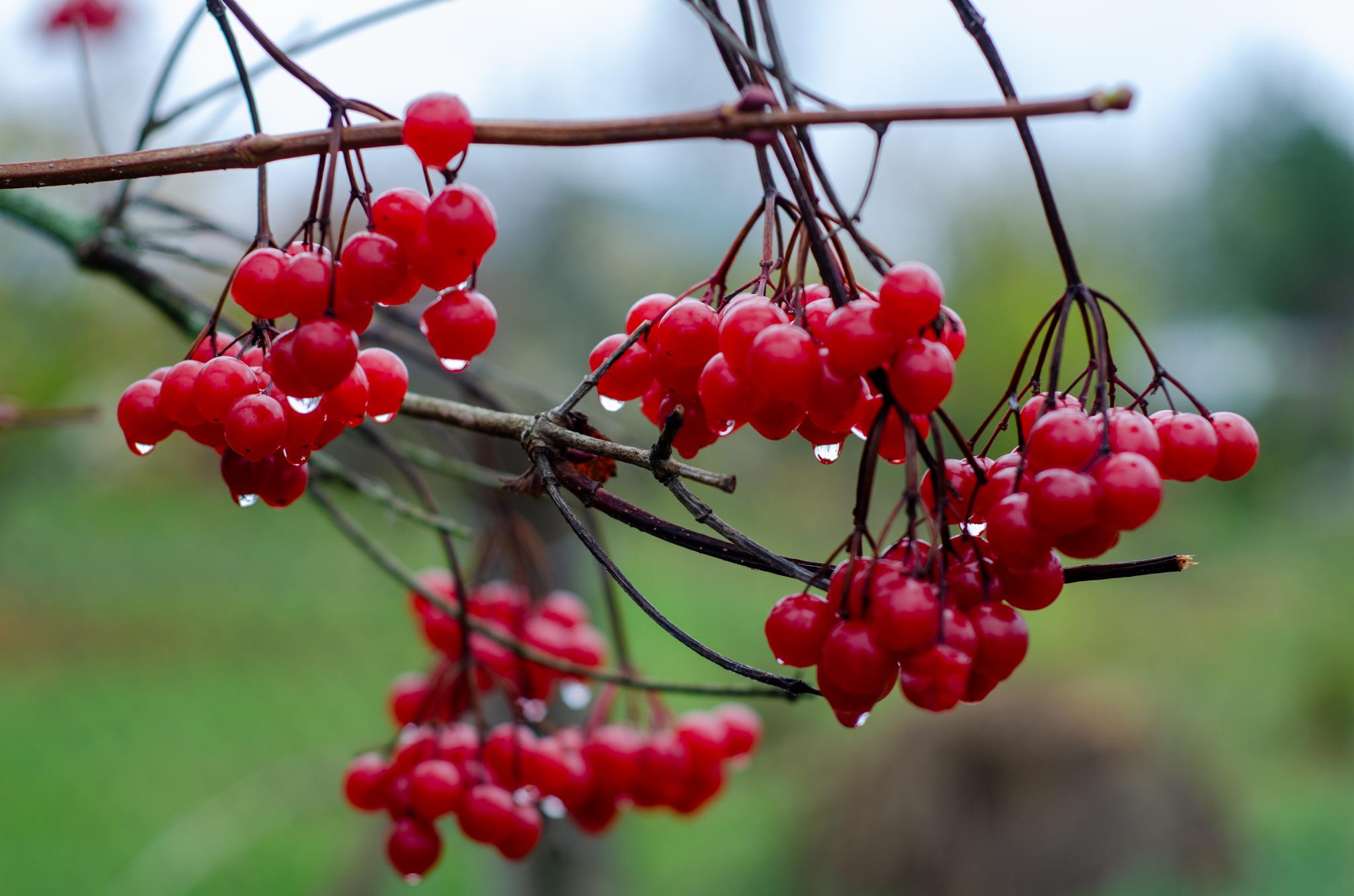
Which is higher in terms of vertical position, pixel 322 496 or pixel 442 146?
pixel 322 496

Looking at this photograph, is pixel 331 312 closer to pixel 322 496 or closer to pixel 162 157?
pixel 162 157

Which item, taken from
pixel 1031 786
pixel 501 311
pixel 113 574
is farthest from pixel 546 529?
pixel 113 574

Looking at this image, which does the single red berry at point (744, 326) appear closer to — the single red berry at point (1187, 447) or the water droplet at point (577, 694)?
the single red berry at point (1187, 447)

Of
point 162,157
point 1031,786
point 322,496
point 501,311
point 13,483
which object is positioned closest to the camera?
point 162,157

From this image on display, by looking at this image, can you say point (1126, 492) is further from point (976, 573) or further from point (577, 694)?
point (577, 694)

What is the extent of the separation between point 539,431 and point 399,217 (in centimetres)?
10

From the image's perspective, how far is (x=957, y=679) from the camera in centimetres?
36

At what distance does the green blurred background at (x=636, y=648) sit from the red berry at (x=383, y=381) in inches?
18.3

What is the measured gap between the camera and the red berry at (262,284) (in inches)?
15.1

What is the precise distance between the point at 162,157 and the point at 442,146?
9cm

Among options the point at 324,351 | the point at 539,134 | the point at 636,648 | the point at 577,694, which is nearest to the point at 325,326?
the point at 324,351

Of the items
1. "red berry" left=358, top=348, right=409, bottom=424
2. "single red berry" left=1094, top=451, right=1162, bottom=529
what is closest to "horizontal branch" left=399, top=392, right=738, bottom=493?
"red berry" left=358, top=348, right=409, bottom=424

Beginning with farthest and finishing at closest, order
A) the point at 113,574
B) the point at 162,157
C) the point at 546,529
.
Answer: the point at 113,574
the point at 546,529
the point at 162,157

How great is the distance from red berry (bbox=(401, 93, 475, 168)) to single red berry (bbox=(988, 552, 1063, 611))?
24 cm
